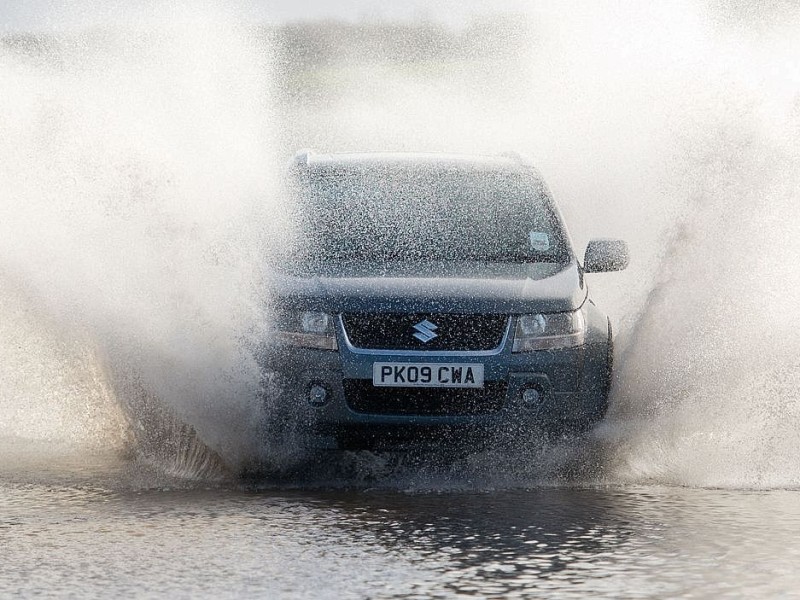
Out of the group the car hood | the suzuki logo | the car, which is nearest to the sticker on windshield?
the car

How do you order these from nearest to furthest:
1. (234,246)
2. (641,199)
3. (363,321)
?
(363,321)
(234,246)
(641,199)

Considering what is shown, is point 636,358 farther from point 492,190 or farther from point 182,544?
point 182,544

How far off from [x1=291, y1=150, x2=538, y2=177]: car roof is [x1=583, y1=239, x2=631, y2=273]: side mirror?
1.06 metres

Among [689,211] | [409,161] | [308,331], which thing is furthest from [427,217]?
[689,211]

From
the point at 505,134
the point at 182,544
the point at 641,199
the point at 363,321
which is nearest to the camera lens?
the point at 182,544

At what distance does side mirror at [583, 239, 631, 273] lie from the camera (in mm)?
10672

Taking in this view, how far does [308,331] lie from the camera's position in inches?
374

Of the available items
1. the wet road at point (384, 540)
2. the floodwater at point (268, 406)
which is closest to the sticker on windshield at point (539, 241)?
the floodwater at point (268, 406)

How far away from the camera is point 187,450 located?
9.91 m

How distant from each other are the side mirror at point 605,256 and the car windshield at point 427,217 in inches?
6.1

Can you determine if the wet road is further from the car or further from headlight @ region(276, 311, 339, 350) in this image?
headlight @ region(276, 311, 339, 350)

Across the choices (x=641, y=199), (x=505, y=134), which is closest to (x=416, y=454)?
(x=641, y=199)

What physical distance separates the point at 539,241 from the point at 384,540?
11.1ft

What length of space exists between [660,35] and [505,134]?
189 inches
